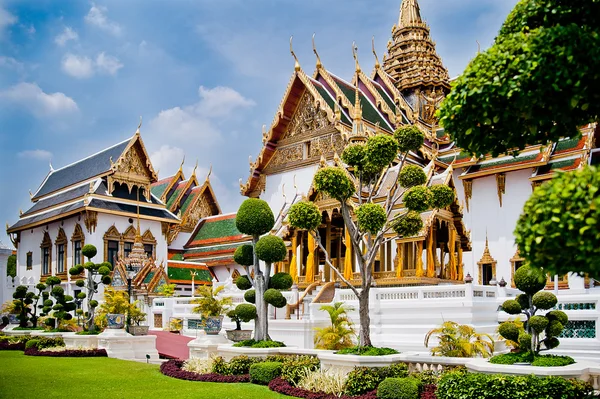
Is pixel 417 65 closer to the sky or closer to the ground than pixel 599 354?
closer to the sky

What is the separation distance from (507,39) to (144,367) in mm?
10301

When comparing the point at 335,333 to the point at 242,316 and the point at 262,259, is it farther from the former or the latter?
the point at 262,259

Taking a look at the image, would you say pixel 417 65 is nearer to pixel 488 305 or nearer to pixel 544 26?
pixel 488 305

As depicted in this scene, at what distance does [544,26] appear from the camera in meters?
5.93

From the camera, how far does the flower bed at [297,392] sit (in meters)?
9.12

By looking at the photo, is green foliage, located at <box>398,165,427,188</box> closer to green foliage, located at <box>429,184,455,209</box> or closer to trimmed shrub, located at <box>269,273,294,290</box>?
green foliage, located at <box>429,184,455,209</box>

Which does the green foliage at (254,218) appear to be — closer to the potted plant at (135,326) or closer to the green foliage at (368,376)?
the green foliage at (368,376)

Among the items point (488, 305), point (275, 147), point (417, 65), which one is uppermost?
point (417, 65)

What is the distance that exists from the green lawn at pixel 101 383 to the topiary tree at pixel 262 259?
213 centimetres

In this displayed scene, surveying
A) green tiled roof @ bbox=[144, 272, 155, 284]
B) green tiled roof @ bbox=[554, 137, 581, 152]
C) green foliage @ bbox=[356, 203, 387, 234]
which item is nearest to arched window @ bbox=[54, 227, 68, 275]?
green tiled roof @ bbox=[144, 272, 155, 284]

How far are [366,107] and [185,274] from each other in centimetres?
1063

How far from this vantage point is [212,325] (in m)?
13.4

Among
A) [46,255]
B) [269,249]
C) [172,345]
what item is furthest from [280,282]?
[46,255]

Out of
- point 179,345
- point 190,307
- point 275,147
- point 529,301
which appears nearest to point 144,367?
point 179,345
